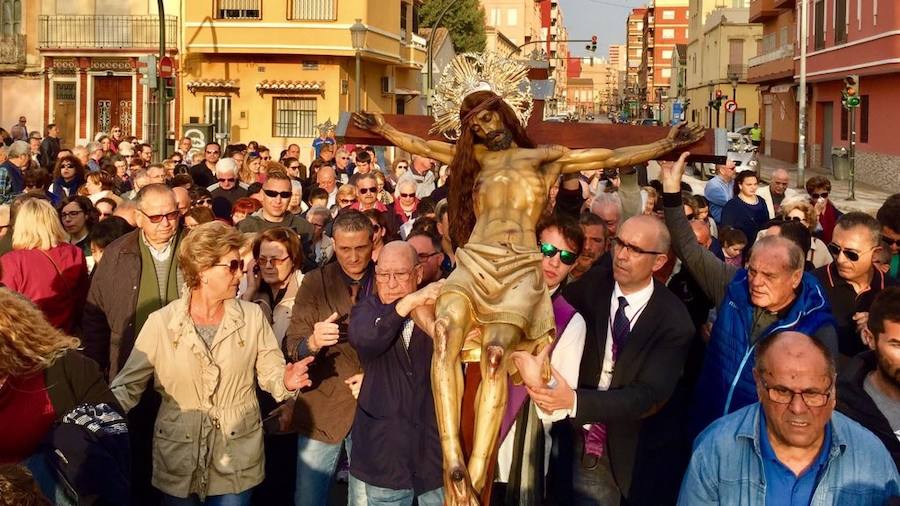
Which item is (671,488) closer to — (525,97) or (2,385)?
(525,97)

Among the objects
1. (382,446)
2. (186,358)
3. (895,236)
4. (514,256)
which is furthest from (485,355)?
(895,236)

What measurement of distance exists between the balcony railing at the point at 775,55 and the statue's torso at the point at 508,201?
145 ft

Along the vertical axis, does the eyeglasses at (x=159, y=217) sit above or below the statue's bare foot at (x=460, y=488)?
above

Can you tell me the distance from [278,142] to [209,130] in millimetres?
10740

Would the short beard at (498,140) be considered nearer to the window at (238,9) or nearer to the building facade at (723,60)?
the window at (238,9)

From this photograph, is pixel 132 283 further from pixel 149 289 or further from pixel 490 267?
pixel 490 267

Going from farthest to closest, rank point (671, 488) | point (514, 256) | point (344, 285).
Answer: point (344, 285) → point (671, 488) → point (514, 256)

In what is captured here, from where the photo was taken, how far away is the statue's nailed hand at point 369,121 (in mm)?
5605

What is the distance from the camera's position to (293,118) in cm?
3375

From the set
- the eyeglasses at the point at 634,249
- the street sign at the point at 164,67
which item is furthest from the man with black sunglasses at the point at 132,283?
the street sign at the point at 164,67

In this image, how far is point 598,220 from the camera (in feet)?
22.3

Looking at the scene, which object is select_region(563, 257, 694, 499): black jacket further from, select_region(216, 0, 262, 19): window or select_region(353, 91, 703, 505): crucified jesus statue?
select_region(216, 0, 262, 19): window

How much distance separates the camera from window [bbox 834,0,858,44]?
119 ft

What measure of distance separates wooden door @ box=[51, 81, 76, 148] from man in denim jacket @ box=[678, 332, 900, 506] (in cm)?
3323
